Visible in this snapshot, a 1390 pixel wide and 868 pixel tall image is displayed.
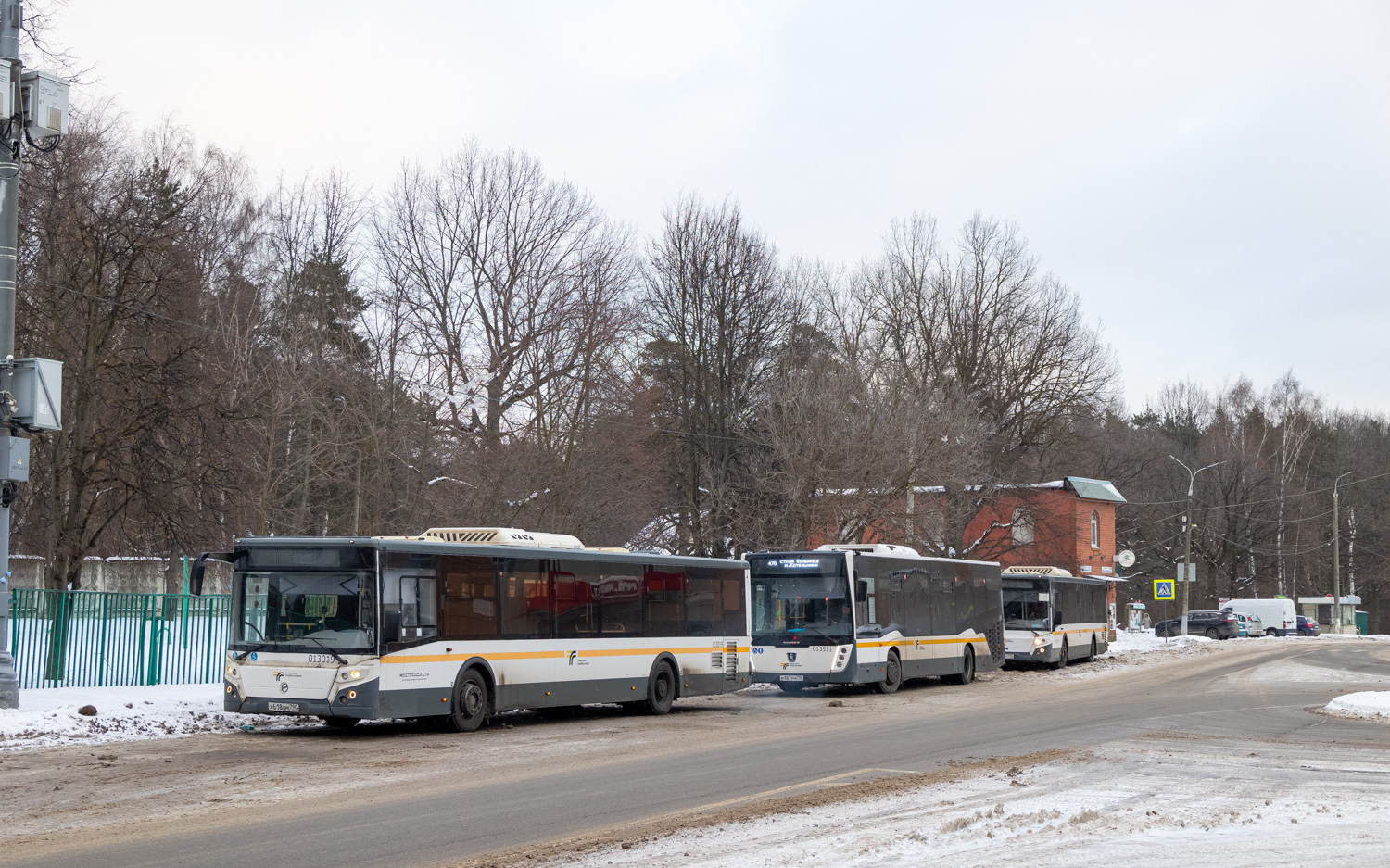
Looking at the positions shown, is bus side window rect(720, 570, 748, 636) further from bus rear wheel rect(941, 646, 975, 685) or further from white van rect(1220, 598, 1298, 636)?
white van rect(1220, 598, 1298, 636)

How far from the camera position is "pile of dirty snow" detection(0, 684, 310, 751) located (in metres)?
15.9

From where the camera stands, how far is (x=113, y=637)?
67.2 ft

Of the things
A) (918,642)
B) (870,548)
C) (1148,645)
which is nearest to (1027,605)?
(918,642)

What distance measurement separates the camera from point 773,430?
38.1 meters

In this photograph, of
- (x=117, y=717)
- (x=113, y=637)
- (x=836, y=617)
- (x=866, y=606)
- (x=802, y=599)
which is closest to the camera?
(x=117, y=717)

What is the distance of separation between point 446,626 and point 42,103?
903 cm

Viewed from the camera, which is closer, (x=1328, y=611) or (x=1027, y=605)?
(x=1027, y=605)

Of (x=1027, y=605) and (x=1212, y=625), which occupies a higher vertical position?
(x=1027, y=605)

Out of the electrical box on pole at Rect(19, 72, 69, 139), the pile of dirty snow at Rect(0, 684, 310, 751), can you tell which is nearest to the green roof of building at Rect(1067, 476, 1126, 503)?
the pile of dirty snow at Rect(0, 684, 310, 751)

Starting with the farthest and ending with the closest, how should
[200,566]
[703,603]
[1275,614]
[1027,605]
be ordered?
1. [1275,614]
2. [1027,605]
3. [703,603]
4. [200,566]

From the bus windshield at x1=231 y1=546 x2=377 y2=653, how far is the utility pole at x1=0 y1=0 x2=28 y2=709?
9.69 feet

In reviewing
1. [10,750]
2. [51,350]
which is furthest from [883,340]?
[10,750]

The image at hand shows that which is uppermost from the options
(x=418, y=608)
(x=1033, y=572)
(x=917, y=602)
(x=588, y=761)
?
(x=1033, y=572)

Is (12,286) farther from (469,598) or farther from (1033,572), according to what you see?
(1033,572)
